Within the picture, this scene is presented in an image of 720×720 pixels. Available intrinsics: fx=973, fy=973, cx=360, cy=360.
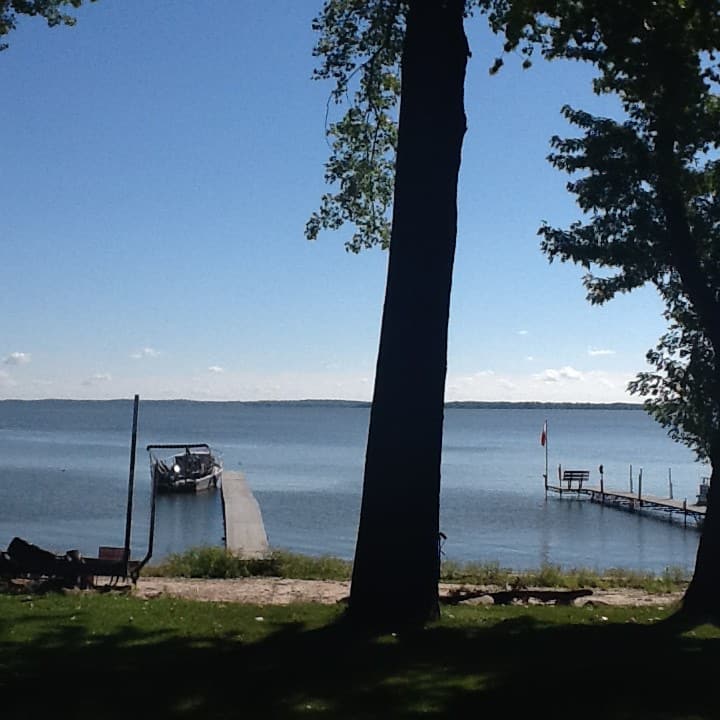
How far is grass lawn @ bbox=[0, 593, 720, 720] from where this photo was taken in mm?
5723

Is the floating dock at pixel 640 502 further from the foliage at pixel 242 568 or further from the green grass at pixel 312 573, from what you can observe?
the foliage at pixel 242 568

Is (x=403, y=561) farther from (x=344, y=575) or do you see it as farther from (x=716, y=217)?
(x=344, y=575)

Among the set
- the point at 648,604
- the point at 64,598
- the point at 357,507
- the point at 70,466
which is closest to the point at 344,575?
the point at 648,604

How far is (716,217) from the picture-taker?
12539 millimetres

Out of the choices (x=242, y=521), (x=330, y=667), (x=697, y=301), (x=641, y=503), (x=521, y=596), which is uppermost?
(x=697, y=301)

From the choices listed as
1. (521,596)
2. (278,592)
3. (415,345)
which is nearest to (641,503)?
(521,596)

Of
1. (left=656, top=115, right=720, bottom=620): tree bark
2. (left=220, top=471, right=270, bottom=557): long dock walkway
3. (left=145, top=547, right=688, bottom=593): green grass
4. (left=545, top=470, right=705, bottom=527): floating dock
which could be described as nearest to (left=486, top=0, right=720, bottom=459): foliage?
(left=656, top=115, right=720, bottom=620): tree bark

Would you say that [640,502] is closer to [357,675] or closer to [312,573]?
[312,573]

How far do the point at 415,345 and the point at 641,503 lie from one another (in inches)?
1747

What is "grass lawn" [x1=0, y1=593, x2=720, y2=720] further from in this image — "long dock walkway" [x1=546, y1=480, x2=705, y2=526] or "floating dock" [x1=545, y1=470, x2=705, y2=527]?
"long dock walkway" [x1=546, y1=480, x2=705, y2=526]

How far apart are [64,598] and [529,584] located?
7.95 meters

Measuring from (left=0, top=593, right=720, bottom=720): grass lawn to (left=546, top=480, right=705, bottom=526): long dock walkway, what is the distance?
123ft

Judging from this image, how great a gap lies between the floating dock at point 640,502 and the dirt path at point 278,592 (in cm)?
3014

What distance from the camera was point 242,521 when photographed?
3544cm
